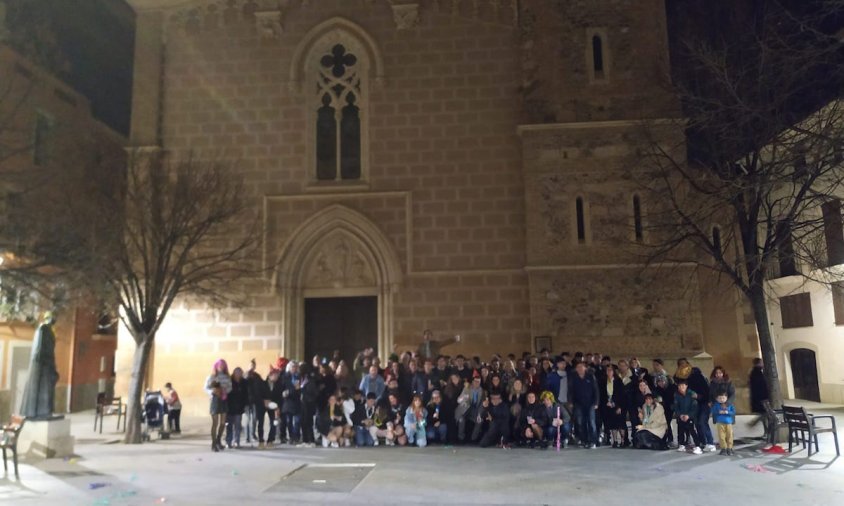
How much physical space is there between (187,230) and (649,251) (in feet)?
36.5

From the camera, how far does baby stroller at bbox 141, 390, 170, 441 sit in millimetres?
13827

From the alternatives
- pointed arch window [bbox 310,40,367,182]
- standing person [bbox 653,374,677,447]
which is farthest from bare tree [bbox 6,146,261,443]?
standing person [bbox 653,374,677,447]

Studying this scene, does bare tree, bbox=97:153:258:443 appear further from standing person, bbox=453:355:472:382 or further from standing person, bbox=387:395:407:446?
standing person, bbox=453:355:472:382

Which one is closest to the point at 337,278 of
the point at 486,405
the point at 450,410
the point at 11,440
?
the point at 450,410

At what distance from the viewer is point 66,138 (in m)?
18.5

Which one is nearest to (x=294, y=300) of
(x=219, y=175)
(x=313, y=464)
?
(x=219, y=175)

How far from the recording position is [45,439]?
11.0 m

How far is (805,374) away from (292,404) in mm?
18545

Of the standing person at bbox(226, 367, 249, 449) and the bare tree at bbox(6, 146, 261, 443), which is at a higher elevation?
the bare tree at bbox(6, 146, 261, 443)

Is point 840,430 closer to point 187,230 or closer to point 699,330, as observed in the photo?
point 699,330

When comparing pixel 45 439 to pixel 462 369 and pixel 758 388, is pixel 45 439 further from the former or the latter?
pixel 758 388

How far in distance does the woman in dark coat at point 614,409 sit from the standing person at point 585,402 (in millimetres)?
237

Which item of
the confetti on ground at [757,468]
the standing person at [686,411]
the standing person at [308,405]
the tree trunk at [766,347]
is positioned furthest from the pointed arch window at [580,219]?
the standing person at [308,405]

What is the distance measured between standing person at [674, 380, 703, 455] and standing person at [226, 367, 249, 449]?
8.08 metres
